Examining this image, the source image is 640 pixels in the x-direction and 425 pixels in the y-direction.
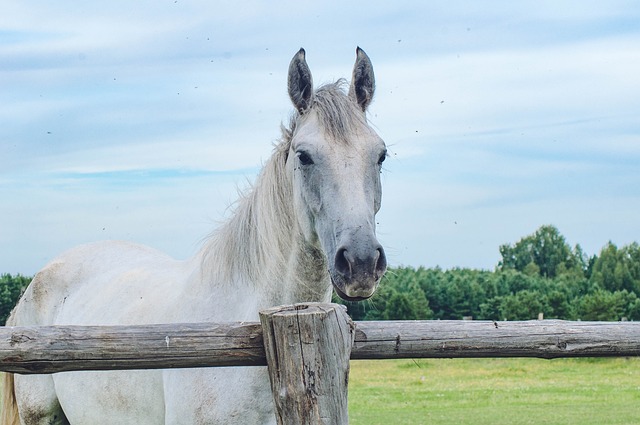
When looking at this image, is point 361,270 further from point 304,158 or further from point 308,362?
point 304,158

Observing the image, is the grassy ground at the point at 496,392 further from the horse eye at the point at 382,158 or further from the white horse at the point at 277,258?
the horse eye at the point at 382,158

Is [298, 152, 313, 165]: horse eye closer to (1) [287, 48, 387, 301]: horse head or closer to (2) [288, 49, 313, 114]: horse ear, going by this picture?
(1) [287, 48, 387, 301]: horse head

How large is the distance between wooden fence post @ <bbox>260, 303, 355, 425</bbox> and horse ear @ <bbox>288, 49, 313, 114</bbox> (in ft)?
4.48

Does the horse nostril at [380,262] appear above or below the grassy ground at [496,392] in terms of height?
above

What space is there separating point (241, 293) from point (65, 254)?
2.87m

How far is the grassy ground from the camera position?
14.7 m

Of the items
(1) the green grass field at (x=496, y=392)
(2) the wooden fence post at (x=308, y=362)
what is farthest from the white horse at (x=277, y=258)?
(1) the green grass field at (x=496, y=392)

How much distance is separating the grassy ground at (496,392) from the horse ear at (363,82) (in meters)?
10.4

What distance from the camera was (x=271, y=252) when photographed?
159 inches

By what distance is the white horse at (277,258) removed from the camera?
3590 mm

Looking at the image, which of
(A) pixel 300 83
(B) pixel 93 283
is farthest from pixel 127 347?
(B) pixel 93 283

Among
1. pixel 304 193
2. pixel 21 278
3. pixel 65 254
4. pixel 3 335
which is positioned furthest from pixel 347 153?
pixel 21 278

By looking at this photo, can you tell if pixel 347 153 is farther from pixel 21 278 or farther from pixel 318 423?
pixel 21 278

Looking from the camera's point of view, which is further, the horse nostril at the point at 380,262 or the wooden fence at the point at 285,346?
the horse nostril at the point at 380,262
